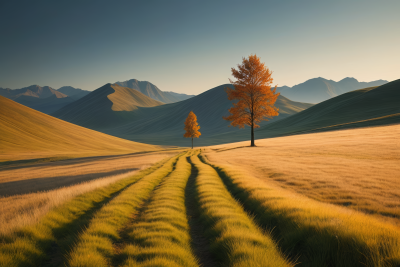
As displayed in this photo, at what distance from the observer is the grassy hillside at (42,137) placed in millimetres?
66181

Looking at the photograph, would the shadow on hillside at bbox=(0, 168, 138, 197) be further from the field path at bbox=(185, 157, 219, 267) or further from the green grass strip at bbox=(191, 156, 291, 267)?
the green grass strip at bbox=(191, 156, 291, 267)

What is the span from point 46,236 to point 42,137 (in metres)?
91.1

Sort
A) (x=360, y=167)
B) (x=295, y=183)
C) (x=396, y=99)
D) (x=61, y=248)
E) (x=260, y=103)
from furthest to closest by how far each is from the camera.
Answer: (x=396, y=99) → (x=260, y=103) → (x=360, y=167) → (x=295, y=183) → (x=61, y=248)

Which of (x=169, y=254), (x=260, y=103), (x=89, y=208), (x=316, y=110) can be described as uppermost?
(x=316, y=110)

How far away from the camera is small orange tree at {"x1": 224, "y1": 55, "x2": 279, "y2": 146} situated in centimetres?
3909

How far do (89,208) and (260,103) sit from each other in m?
36.0

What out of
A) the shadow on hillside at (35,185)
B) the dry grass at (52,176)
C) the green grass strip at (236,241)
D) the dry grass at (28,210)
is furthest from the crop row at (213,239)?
the dry grass at (52,176)

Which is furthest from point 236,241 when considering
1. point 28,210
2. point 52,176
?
point 52,176

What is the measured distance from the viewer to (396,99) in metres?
97.9

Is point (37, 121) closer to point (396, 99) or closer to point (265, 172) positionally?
point (265, 172)

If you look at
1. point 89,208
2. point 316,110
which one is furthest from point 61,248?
point 316,110

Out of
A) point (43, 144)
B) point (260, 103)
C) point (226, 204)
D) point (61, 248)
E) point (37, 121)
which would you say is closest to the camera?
point (61, 248)

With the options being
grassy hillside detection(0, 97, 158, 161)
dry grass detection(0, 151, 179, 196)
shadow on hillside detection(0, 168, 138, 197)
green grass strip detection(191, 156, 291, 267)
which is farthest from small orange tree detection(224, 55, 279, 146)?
grassy hillside detection(0, 97, 158, 161)

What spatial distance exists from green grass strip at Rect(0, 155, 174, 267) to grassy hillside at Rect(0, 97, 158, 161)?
59.5m
